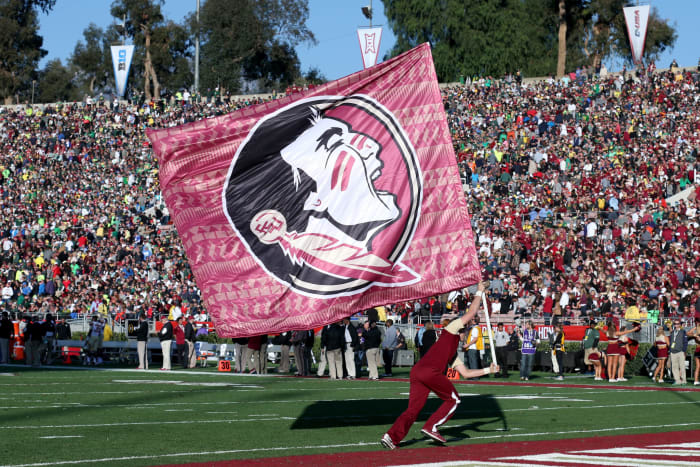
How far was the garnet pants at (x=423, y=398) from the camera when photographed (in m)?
12.8

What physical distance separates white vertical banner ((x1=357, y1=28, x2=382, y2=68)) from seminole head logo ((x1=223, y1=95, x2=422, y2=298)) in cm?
4157

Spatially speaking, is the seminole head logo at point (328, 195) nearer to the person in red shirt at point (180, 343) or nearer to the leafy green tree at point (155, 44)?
the person in red shirt at point (180, 343)

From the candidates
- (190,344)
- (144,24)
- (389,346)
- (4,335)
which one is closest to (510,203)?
(389,346)

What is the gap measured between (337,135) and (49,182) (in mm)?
44671

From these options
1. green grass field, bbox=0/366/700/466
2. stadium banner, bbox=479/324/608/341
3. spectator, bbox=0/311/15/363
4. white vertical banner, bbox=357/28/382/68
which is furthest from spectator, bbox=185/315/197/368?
white vertical banner, bbox=357/28/382/68

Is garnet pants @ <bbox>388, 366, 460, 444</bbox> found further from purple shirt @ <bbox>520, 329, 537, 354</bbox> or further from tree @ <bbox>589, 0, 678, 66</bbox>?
tree @ <bbox>589, 0, 678, 66</bbox>

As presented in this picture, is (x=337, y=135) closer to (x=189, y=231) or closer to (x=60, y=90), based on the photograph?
(x=189, y=231)

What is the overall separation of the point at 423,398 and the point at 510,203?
98.0ft

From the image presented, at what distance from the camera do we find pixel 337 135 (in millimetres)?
13781

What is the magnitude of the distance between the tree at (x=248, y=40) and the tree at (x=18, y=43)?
17169 millimetres

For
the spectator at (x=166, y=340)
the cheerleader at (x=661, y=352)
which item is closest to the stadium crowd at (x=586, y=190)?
the cheerleader at (x=661, y=352)

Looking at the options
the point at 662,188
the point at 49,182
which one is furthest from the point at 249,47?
the point at 662,188

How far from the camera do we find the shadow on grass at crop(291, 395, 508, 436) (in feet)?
51.8

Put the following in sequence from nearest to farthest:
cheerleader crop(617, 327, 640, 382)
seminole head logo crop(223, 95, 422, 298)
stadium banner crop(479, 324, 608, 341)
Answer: seminole head logo crop(223, 95, 422, 298) → cheerleader crop(617, 327, 640, 382) → stadium banner crop(479, 324, 608, 341)
